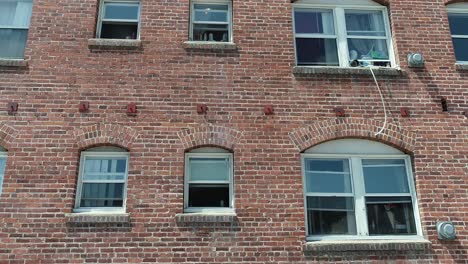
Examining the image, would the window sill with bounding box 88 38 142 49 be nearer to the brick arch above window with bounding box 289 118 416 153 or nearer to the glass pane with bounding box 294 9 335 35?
the glass pane with bounding box 294 9 335 35

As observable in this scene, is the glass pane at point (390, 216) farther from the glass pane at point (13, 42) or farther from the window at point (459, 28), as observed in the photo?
the glass pane at point (13, 42)

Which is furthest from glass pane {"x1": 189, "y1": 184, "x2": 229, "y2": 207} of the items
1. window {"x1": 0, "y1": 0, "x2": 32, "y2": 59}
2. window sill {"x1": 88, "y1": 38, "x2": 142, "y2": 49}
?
window {"x1": 0, "y1": 0, "x2": 32, "y2": 59}

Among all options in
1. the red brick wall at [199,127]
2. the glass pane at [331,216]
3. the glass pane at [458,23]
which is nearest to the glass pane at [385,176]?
the red brick wall at [199,127]

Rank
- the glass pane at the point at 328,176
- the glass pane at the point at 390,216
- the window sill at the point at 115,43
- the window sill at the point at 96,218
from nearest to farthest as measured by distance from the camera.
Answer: the window sill at the point at 96,218 → the glass pane at the point at 390,216 → the glass pane at the point at 328,176 → the window sill at the point at 115,43

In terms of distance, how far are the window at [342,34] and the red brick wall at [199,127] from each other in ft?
1.02

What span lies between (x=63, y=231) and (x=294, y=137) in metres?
4.55

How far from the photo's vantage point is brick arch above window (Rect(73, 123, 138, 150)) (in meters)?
8.58

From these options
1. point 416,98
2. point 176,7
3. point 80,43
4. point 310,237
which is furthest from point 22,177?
point 416,98

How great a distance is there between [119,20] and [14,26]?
215 cm

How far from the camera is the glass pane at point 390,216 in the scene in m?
8.68

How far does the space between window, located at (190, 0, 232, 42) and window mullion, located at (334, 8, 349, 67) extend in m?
2.35

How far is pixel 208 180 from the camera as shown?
28.4 feet

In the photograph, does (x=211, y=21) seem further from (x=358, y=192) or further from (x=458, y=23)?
(x=458, y=23)

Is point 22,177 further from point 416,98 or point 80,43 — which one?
point 416,98
